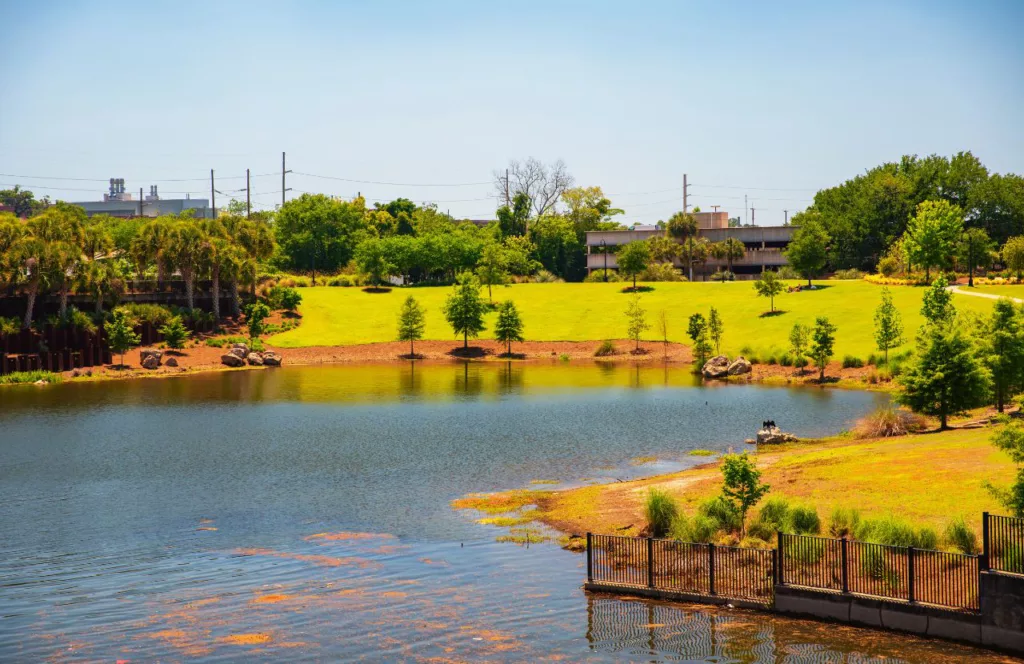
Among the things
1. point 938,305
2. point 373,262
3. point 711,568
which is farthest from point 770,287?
point 711,568

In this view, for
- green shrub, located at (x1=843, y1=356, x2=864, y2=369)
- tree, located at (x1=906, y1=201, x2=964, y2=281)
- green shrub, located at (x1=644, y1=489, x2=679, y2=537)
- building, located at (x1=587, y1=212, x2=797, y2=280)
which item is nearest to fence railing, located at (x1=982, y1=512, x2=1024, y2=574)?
green shrub, located at (x1=644, y1=489, x2=679, y2=537)

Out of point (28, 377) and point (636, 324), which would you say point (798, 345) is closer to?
point (636, 324)

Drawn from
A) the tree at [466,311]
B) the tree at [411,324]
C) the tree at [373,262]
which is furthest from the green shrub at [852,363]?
the tree at [373,262]

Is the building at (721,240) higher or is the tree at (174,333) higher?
the building at (721,240)

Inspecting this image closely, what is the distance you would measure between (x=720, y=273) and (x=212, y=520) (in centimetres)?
11689

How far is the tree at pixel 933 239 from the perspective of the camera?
116625 millimetres

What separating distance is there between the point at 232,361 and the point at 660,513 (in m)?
72.3

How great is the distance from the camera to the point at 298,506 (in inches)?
1735

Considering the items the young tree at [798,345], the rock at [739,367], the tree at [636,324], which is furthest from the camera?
the tree at [636,324]

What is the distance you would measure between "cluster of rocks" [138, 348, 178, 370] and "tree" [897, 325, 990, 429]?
68354 mm

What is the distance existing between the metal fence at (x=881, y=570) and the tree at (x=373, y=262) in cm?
11133

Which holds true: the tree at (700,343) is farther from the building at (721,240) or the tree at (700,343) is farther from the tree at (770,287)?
the building at (721,240)

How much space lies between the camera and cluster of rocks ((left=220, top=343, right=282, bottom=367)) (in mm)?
101562

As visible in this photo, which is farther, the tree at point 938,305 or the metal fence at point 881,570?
the tree at point 938,305
